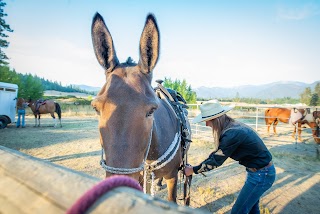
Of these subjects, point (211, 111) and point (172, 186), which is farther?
point (172, 186)

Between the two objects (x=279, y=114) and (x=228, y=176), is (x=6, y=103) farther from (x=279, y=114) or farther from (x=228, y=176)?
(x=279, y=114)

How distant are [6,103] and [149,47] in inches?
624

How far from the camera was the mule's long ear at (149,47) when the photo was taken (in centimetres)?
204

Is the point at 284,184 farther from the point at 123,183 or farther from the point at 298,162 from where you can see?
the point at 123,183

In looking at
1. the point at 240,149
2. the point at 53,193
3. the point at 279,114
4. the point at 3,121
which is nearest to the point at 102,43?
the point at 53,193

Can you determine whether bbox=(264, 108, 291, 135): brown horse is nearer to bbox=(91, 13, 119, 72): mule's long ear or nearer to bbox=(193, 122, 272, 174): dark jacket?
bbox=(193, 122, 272, 174): dark jacket

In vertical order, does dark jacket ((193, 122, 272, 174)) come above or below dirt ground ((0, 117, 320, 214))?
above

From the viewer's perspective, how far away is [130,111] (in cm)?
162

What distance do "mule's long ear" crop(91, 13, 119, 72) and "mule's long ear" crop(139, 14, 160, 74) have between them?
36 cm

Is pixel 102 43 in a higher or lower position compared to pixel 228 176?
higher

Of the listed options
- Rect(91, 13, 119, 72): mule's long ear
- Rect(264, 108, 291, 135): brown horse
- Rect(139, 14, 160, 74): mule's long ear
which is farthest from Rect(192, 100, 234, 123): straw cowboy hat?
Rect(264, 108, 291, 135): brown horse

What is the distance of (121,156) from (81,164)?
5818 millimetres

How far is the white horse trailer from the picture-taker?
12.9m

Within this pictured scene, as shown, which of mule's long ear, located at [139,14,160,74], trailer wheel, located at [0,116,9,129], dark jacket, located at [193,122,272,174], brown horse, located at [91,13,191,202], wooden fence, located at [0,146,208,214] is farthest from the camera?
trailer wheel, located at [0,116,9,129]
